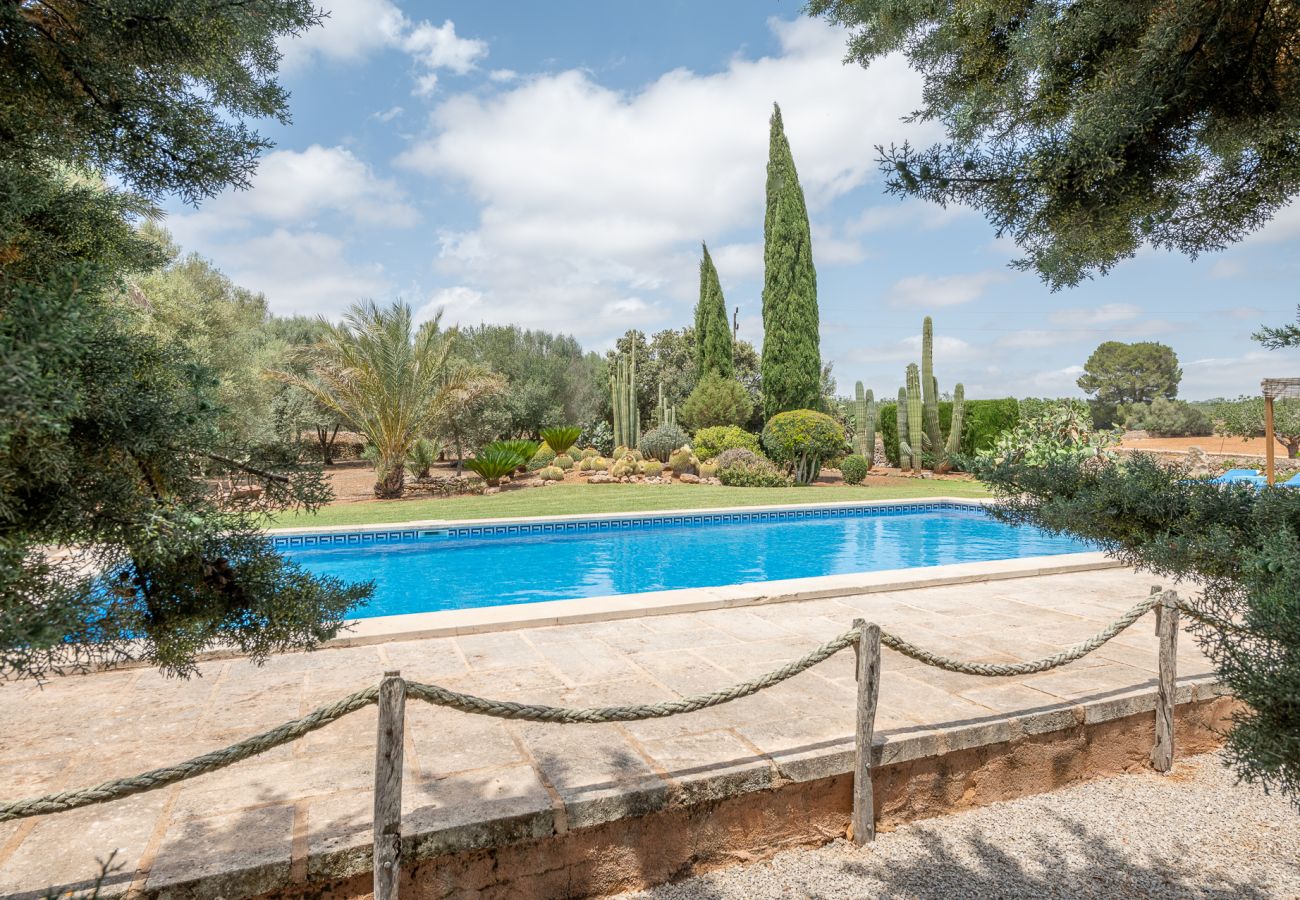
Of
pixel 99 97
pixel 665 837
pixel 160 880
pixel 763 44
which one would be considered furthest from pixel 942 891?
pixel 763 44

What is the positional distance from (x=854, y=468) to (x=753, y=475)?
2.58 meters

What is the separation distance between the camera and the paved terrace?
2.54m

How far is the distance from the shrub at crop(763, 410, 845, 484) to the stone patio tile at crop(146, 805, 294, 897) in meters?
16.1

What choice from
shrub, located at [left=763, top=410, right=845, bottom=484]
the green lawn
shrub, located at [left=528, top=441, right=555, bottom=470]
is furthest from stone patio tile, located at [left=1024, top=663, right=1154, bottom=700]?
shrub, located at [left=528, top=441, right=555, bottom=470]

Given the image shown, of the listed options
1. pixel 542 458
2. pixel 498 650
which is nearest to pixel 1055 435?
pixel 542 458

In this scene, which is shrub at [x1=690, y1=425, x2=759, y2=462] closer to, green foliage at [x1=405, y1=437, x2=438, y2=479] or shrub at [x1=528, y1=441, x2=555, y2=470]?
shrub at [x1=528, y1=441, x2=555, y2=470]

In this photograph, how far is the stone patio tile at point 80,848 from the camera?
2.29 m

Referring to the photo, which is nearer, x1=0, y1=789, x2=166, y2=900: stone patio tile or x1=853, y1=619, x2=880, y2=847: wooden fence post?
x1=0, y1=789, x2=166, y2=900: stone patio tile

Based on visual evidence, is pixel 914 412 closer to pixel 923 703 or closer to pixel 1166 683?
pixel 1166 683

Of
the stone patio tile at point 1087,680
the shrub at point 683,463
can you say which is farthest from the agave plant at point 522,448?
the stone patio tile at point 1087,680

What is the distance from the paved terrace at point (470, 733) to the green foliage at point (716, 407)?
1674cm

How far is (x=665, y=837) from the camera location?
9.80ft

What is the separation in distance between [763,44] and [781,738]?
659cm

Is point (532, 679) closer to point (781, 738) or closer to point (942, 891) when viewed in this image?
point (781, 738)
